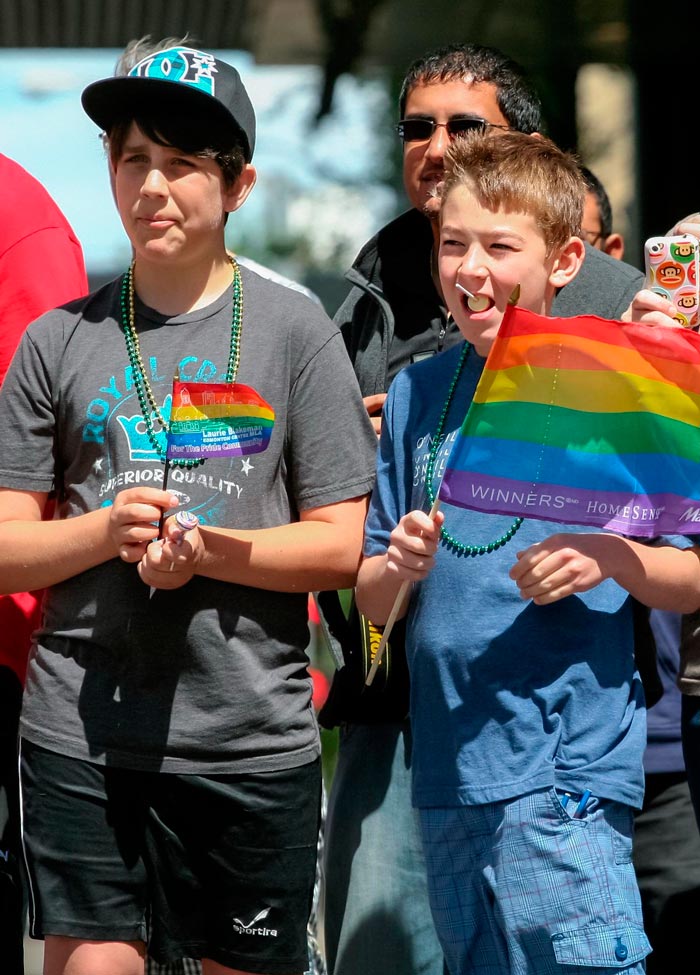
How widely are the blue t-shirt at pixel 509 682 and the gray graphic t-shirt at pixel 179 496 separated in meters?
0.22

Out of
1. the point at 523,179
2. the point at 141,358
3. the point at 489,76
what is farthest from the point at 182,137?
the point at 489,76

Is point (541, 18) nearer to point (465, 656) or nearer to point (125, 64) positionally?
point (125, 64)

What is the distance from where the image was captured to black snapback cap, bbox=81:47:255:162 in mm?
2803

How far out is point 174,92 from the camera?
9.25 ft

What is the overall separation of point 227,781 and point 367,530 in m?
0.54

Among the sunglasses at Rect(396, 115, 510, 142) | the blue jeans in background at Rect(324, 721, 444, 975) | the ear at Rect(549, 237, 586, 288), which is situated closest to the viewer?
the ear at Rect(549, 237, 586, 288)

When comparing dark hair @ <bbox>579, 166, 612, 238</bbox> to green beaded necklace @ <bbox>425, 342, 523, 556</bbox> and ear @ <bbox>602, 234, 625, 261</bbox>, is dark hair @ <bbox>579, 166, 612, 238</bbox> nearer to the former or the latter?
ear @ <bbox>602, 234, 625, 261</bbox>

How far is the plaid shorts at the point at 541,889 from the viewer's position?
96.6 inches

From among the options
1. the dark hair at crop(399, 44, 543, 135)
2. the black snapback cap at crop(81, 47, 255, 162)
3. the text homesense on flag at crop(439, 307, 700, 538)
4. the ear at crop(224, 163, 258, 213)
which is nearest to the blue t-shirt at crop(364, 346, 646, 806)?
the text homesense on flag at crop(439, 307, 700, 538)

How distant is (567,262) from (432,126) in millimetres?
680

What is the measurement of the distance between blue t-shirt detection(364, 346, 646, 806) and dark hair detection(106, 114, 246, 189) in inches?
28.0

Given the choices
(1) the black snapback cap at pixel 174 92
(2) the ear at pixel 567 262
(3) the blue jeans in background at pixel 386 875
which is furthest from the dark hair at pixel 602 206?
(3) the blue jeans in background at pixel 386 875

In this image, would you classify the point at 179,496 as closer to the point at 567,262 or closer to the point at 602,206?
the point at 567,262

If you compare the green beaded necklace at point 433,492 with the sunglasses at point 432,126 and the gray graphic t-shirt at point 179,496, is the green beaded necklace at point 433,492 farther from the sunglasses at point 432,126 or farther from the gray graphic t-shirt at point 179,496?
the sunglasses at point 432,126
